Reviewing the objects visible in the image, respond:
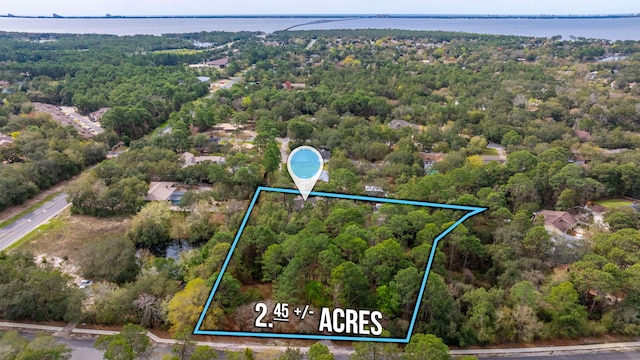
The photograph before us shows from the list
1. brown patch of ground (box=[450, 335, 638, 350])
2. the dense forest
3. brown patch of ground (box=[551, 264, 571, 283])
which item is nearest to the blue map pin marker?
the dense forest

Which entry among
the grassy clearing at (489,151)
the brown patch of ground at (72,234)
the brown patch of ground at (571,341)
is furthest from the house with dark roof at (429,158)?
the brown patch of ground at (72,234)

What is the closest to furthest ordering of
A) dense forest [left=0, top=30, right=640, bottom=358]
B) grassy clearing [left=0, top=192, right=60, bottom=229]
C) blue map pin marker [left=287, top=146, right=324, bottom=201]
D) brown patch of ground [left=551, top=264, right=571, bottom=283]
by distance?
blue map pin marker [left=287, top=146, right=324, bottom=201]
dense forest [left=0, top=30, right=640, bottom=358]
brown patch of ground [left=551, top=264, right=571, bottom=283]
grassy clearing [left=0, top=192, right=60, bottom=229]

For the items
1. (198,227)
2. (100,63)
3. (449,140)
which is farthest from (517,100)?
(100,63)

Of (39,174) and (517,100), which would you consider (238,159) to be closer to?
(39,174)

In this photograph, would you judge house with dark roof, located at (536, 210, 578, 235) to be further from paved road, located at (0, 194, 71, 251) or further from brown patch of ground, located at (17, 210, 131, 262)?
paved road, located at (0, 194, 71, 251)

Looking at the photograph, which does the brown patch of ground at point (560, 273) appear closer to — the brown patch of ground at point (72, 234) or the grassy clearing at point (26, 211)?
the brown patch of ground at point (72, 234)

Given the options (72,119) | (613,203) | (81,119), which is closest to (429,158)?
(613,203)

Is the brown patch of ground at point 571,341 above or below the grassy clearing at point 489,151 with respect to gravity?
below
